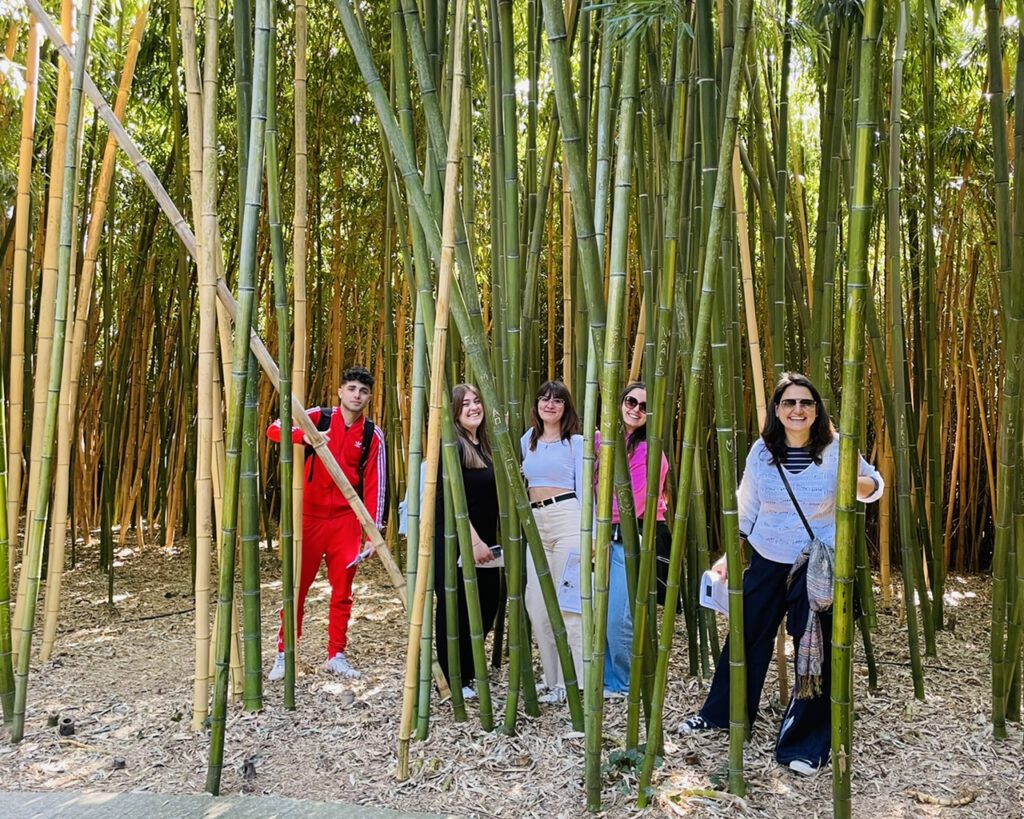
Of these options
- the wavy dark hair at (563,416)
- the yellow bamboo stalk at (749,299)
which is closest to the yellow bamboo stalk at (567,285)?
the wavy dark hair at (563,416)

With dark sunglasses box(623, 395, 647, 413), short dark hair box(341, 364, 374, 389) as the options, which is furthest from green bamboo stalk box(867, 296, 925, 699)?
short dark hair box(341, 364, 374, 389)

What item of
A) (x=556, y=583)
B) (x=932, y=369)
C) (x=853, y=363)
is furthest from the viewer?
(x=932, y=369)

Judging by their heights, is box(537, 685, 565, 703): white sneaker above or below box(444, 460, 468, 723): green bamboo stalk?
below

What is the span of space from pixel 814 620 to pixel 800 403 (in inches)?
19.0

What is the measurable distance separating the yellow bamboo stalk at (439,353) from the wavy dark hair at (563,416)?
0.73 meters

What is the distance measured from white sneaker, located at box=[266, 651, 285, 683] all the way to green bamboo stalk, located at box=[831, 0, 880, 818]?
5.44 ft

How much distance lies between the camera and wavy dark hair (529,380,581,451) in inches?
99.3

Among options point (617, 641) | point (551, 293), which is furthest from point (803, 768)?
point (551, 293)

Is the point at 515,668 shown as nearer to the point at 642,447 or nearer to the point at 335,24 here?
the point at 642,447

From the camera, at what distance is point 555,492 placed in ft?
8.27

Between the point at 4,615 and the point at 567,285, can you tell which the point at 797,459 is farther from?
the point at 4,615

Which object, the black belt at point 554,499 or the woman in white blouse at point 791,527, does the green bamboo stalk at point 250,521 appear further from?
the woman in white blouse at point 791,527

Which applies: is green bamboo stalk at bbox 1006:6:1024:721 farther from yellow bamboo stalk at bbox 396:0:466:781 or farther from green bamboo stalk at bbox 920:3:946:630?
yellow bamboo stalk at bbox 396:0:466:781

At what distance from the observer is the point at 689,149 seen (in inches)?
79.3
